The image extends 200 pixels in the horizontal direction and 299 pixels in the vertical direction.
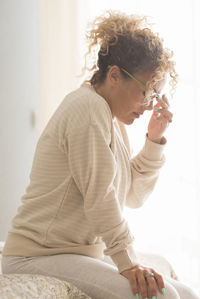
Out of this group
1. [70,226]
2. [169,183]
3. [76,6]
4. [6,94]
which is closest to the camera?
[70,226]

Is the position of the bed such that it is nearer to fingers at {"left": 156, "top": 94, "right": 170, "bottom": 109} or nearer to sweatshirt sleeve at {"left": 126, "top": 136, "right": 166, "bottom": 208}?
sweatshirt sleeve at {"left": 126, "top": 136, "right": 166, "bottom": 208}

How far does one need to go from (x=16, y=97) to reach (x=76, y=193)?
1.53 metres

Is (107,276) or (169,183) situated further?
(169,183)

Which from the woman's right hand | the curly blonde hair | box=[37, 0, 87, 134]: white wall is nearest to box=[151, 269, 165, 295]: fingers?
the woman's right hand

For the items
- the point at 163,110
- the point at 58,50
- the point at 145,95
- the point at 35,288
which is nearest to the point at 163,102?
the point at 163,110

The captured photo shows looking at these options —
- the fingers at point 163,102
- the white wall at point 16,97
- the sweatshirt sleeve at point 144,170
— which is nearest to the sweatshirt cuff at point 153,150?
the sweatshirt sleeve at point 144,170

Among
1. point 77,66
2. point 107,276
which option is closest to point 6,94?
point 77,66

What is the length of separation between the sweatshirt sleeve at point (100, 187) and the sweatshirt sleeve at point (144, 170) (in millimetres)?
337

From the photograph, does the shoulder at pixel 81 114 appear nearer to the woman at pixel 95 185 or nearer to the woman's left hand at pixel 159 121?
the woman at pixel 95 185

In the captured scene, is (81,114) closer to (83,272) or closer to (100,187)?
(100,187)

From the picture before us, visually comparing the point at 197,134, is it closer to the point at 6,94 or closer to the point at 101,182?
the point at 101,182

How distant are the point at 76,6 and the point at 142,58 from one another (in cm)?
108

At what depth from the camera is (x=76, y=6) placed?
84.8 inches

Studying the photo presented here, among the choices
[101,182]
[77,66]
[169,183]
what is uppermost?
[77,66]
